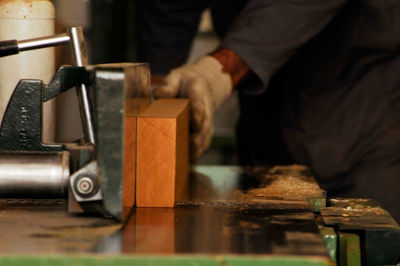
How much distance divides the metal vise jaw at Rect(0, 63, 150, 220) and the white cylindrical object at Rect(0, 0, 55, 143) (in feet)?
0.44

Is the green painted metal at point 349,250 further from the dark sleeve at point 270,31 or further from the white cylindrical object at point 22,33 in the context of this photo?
the dark sleeve at point 270,31

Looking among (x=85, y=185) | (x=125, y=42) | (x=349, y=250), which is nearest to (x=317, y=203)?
(x=349, y=250)

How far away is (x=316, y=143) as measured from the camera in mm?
1972

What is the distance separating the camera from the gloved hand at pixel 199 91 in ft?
4.73

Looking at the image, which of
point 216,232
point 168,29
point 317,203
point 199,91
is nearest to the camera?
point 216,232

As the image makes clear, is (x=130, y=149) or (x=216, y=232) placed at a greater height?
(x=130, y=149)

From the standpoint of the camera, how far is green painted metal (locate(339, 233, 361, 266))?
867 millimetres

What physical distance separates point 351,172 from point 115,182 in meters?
1.25

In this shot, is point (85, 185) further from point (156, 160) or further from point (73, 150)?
point (156, 160)

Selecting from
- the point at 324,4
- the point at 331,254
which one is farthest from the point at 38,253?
the point at 324,4

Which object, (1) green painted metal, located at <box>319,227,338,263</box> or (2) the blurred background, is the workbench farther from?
(2) the blurred background

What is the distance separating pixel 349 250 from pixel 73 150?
425 mm

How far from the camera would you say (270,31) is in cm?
160

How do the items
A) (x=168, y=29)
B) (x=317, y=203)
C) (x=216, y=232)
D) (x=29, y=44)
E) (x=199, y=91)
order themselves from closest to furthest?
(x=216, y=232), (x=29, y=44), (x=317, y=203), (x=199, y=91), (x=168, y=29)
